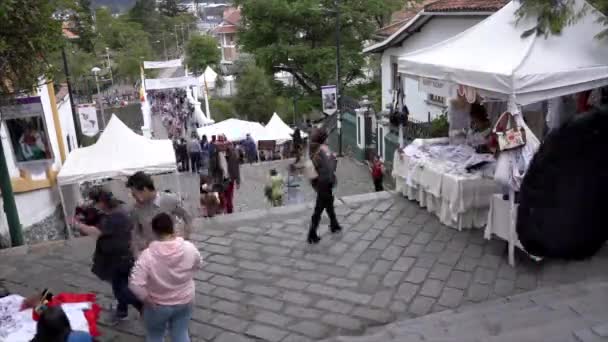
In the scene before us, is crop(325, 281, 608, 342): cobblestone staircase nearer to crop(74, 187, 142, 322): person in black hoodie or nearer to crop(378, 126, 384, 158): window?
crop(74, 187, 142, 322): person in black hoodie

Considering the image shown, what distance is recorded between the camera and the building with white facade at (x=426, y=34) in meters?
12.9

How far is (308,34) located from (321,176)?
71.3ft

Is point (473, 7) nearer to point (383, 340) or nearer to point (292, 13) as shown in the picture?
point (383, 340)

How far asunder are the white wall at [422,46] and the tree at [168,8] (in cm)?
6607

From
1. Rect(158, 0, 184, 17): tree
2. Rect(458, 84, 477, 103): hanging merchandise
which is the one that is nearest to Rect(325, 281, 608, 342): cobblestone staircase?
Rect(458, 84, 477, 103): hanging merchandise

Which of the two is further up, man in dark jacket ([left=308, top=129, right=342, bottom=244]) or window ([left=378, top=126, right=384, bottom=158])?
man in dark jacket ([left=308, top=129, right=342, bottom=244])

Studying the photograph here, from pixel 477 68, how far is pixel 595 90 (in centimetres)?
152

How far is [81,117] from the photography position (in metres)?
16.4

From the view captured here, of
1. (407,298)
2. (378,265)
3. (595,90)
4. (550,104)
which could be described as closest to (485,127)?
(550,104)

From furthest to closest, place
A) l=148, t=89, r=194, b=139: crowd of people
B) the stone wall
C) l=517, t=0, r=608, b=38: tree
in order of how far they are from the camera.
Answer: l=148, t=89, r=194, b=139: crowd of people, the stone wall, l=517, t=0, r=608, b=38: tree

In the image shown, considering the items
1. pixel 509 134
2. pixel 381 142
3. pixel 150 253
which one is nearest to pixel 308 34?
pixel 381 142

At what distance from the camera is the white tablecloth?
21.2 feet

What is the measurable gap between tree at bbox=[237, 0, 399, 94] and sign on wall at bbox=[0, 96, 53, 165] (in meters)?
18.8

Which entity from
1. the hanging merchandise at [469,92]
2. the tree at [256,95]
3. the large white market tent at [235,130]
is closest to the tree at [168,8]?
the tree at [256,95]
